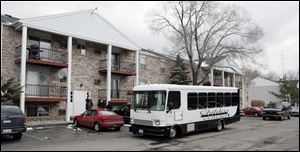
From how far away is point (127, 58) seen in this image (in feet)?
104

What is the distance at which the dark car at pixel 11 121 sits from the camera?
14.1 metres

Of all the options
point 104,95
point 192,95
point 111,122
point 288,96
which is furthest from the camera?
point 288,96

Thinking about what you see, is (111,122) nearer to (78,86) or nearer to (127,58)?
(78,86)

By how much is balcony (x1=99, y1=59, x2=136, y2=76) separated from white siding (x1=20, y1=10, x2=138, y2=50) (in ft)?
5.92

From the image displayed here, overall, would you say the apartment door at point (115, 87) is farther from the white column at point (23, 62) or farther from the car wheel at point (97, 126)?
the car wheel at point (97, 126)

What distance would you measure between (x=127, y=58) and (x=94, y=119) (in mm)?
12941

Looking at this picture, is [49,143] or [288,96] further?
[288,96]

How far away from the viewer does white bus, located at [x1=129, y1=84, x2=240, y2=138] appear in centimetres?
1568

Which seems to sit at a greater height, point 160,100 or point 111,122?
point 160,100

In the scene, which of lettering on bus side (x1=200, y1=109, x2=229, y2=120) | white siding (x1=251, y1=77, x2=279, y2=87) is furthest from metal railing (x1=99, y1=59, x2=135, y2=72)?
white siding (x1=251, y1=77, x2=279, y2=87)

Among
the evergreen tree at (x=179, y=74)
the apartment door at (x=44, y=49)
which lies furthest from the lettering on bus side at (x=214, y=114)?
the evergreen tree at (x=179, y=74)

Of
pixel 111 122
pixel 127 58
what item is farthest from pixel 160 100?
pixel 127 58

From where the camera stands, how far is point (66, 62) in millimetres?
25078

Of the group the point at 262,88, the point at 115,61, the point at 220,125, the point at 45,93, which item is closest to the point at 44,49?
the point at 45,93
